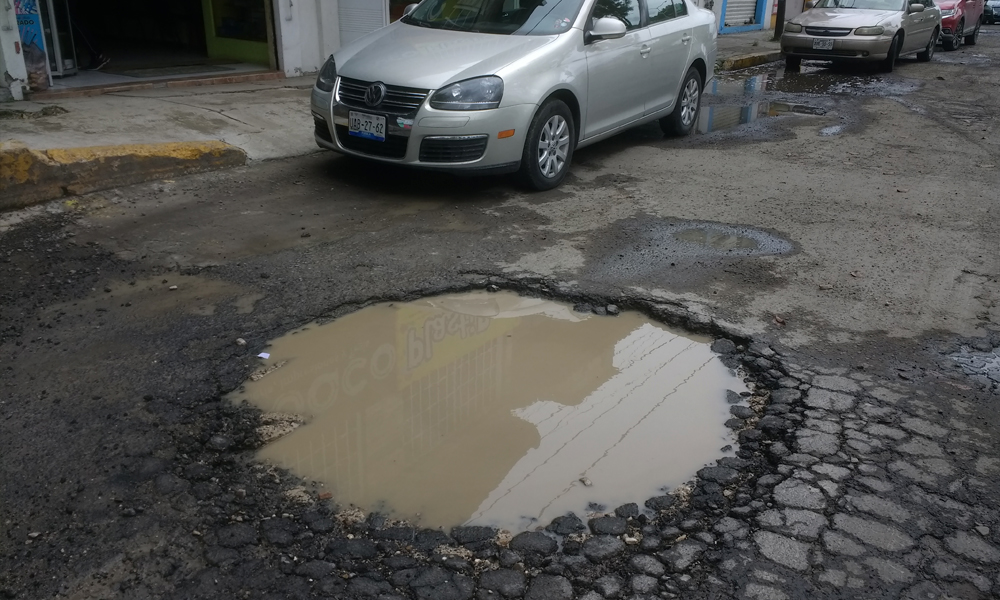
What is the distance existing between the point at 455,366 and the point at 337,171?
12.7 feet

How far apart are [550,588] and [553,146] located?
5.06 meters

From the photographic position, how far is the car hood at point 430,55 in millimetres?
6645

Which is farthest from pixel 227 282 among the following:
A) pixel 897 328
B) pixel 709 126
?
pixel 709 126

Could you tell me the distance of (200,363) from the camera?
13.6 ft

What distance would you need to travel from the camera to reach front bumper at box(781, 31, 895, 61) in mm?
15367

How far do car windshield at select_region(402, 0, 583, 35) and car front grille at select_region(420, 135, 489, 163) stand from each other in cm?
128

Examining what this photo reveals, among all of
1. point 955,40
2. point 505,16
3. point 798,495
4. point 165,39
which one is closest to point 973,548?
point 798,495

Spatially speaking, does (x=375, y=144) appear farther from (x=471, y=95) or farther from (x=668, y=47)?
(x=668, y=47)

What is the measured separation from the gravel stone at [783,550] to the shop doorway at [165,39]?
9.46 m

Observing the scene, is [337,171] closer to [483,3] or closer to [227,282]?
[483,3]

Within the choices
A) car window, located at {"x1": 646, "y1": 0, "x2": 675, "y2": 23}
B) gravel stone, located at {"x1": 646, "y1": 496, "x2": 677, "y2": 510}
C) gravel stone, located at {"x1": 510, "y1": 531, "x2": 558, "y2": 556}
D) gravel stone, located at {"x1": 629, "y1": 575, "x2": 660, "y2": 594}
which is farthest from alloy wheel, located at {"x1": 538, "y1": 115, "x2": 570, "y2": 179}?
gravel stone, located at {"x1": 629, "y1": 575, "x2": 660, "y2": 594}

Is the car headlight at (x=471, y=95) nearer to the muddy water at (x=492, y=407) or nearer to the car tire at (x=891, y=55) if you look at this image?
the muddy water at (x=492, y=407)

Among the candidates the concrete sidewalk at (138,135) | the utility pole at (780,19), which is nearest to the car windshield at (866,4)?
the utility pole at (780,19)

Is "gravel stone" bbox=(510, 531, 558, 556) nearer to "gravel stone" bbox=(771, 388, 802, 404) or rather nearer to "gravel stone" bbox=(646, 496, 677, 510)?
"gravel stone" bbox=(646, 496, 677, 510)
